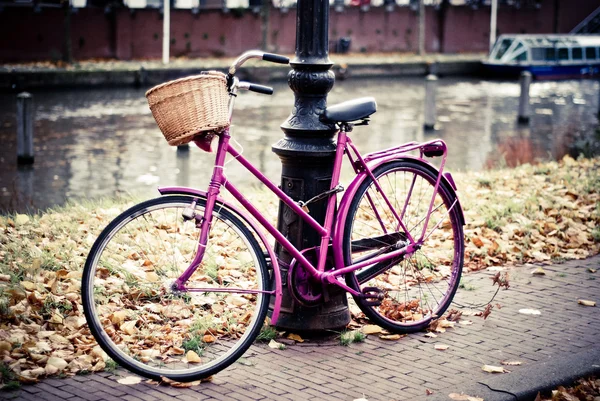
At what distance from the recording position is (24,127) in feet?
36.6

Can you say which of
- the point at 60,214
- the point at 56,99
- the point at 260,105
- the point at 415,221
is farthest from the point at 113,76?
the point at 415,221

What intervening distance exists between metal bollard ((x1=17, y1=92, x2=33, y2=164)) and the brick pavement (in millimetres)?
7563

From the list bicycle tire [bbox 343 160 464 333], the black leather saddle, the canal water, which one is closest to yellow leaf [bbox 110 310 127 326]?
bicycle tire [bbox 343 160 464 333]

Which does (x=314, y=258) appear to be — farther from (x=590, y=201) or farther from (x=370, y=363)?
(x=590, y=201)

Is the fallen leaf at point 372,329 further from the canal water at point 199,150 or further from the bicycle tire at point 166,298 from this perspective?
the canal water at point 199,150

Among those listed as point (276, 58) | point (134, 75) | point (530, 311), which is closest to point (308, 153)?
point (276, 58)

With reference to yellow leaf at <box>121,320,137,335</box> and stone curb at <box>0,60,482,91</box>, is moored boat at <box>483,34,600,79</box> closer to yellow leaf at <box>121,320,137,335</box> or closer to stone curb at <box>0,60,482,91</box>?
stone curb at <box>0,60,482,91</box>

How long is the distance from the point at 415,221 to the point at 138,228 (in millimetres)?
1767

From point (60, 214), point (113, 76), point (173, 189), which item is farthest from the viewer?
point (113, 76)

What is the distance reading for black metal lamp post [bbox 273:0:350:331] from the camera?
455cm

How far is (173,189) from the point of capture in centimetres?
389

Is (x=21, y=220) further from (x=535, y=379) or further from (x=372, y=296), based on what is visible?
(x=535, y=379)

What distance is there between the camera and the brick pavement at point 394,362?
3779 mm

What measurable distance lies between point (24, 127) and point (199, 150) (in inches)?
120
